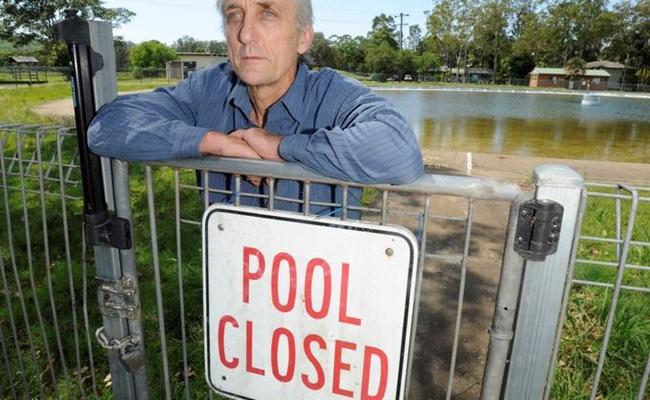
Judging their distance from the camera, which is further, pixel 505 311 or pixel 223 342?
pixel 223 342

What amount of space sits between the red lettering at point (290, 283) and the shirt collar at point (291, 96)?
0.70 meters

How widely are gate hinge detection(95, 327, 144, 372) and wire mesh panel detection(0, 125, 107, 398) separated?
29 centimetres

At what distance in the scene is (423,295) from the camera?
3.78 meters

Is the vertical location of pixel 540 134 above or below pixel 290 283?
below

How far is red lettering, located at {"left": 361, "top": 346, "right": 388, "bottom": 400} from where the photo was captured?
4.44ft

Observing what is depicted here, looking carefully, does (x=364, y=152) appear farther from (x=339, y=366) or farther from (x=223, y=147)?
(x=339, y=366)

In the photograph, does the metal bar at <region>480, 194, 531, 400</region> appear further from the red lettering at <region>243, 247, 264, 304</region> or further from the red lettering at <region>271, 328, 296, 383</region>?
the red lettering at <region>243, 247, 264, 304</region>

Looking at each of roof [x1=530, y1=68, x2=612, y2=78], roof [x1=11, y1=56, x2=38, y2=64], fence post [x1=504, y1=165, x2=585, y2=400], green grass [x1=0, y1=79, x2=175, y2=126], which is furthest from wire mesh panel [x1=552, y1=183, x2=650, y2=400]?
roof [x1=11, y1=56, x2=38, y2=64]

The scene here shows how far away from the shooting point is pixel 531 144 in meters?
16.6

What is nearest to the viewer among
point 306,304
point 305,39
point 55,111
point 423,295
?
point 306,304

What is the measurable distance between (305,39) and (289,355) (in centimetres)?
122

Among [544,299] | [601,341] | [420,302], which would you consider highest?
[544,299]

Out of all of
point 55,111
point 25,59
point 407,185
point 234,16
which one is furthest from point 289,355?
point 25,59

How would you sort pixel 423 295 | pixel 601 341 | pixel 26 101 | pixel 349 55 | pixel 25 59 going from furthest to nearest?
1. pixel 349 55
2. pixel 25 59
3. pixel 26 101
4. pixel 423 295
5. pixel 601 341
